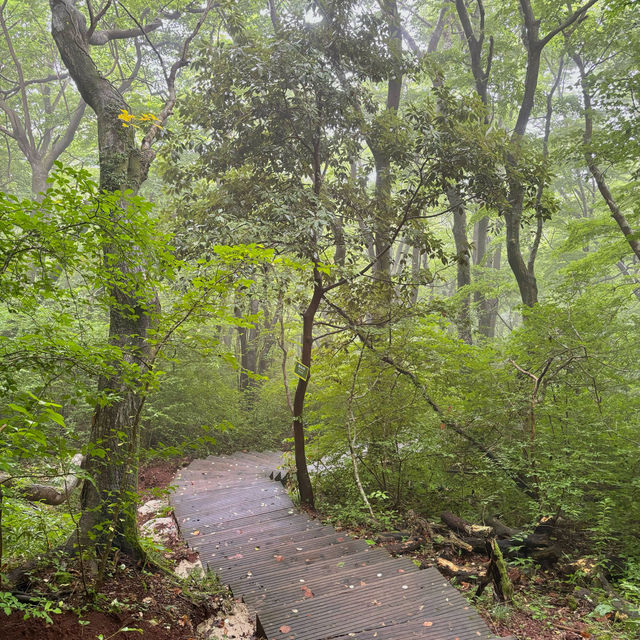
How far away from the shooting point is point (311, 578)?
394cm

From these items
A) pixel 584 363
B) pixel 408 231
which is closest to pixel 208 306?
pixel 408 231

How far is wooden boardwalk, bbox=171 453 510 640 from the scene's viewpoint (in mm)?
3090

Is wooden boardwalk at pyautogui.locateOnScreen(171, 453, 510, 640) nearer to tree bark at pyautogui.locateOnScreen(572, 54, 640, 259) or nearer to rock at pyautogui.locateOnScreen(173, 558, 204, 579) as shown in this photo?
rock at pyautogui.locateOnScreen(173, 558, 204, 579)

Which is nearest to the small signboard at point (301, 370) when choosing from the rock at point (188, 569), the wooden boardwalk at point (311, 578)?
→ the wooden boardwalk at point (311, 578)

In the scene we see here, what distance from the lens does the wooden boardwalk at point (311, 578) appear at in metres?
3.09

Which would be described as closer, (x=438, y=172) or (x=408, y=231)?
(x=438, y=172)

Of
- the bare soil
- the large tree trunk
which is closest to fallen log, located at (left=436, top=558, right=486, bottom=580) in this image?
the bare soil

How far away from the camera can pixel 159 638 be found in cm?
292

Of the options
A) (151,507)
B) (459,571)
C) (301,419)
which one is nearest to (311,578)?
(459,571)

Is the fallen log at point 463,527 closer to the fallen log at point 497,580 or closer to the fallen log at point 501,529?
the fallen log at point 501,529

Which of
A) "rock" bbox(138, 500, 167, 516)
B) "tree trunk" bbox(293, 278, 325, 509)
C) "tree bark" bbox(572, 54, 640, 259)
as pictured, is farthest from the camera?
"tree bark" bbox(572, 54, 640, 259)

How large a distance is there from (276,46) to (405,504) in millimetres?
5643

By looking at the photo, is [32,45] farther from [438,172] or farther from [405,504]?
[405,504]

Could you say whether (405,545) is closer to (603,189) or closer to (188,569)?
(188,569)
